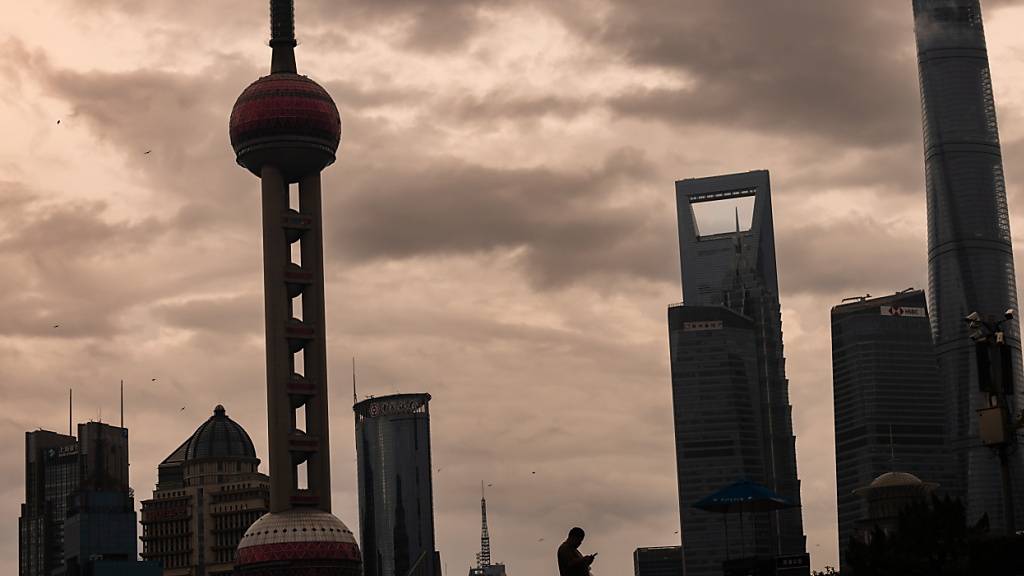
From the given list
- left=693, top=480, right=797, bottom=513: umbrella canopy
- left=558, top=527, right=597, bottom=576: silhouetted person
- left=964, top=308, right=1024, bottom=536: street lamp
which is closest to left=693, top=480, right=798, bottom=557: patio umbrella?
left=693, top=480, right=797, bottom=513: umbrella canopy

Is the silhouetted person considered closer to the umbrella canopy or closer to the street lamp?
the street lamp

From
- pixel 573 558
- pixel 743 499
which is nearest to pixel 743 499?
pixel 743 499

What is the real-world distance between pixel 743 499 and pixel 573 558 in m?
66.7

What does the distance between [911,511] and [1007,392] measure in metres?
18.4

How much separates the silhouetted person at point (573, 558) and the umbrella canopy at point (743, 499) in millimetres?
66032

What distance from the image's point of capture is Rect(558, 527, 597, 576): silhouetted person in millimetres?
59312

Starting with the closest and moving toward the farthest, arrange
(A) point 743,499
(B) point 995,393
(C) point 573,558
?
1. (C) point 573,558
2. (B) point 995,393
3. (A) point 743,499

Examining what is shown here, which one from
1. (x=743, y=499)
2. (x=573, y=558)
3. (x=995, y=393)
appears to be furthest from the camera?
(x=743, y=499)

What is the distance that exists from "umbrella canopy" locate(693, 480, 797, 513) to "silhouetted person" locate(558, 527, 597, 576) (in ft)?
217

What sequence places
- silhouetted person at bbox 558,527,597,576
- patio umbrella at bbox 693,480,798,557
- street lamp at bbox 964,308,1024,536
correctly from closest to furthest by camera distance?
1. silhouetted person at bbox 558,527,597,576
2. street lamp at bbox 964,308,1024,536
3. patio umbrella at bbox 693,480,798,557

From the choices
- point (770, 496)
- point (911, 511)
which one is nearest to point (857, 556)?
point (911, 511)

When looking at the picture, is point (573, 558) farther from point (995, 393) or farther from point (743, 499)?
point (743, 499)

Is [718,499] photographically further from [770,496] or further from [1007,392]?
[1007,392]

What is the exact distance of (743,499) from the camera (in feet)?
410
